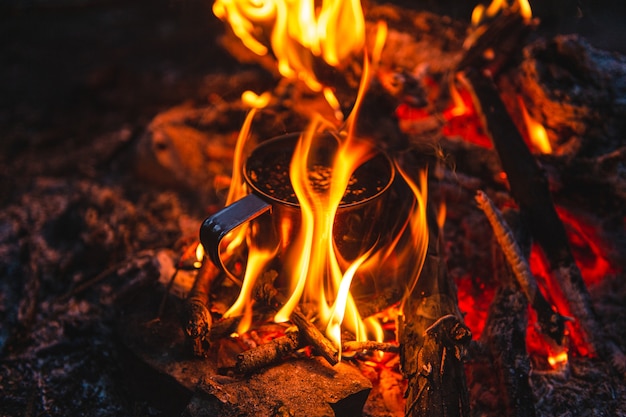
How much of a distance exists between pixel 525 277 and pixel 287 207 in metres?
1.50

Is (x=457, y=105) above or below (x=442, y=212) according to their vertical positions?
above

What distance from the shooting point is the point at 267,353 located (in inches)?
89.4

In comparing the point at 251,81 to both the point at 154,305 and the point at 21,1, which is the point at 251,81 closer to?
the point at 154,305

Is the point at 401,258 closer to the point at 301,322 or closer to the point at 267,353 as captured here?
the point at 301,322

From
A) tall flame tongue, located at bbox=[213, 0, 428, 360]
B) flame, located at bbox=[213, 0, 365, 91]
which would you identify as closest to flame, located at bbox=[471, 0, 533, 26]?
flame, located at bbox=[213, 0, 365, 91]

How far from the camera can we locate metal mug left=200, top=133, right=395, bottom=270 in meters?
2.12

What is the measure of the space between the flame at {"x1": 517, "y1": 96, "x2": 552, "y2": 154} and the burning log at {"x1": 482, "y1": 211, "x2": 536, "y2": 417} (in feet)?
3.31

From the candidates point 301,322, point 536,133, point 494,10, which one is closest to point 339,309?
point 301,322

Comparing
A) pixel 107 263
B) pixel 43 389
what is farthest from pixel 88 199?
pixel 43 389

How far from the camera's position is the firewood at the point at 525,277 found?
8.23 ft

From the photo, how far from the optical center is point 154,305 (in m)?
2.81

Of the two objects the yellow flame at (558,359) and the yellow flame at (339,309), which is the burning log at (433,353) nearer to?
the yellow flame at (339,309)

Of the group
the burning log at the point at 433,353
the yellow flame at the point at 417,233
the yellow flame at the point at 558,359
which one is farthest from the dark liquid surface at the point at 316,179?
the yellow flame at the point at 558,359

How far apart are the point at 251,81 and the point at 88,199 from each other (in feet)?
8.39
